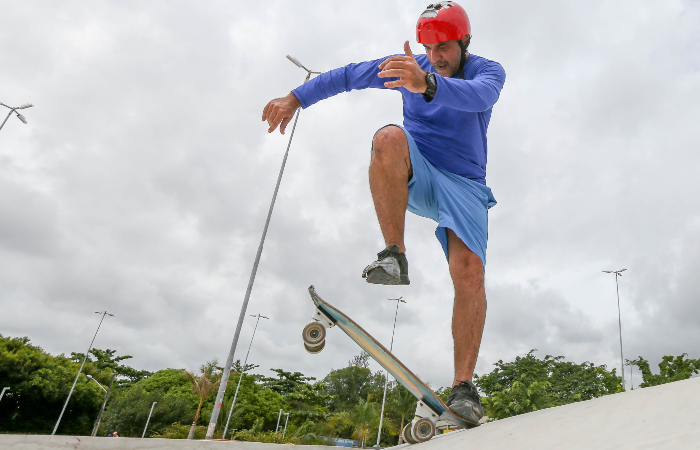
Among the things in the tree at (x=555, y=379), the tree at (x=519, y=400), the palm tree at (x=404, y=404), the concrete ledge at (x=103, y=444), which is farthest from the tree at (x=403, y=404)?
the concrete ledge at (x=103, y=444)

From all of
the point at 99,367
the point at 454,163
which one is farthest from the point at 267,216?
the point at 99,367

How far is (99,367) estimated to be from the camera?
52281 mm

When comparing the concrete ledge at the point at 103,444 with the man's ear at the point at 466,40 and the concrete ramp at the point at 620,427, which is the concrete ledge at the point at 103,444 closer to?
the concrete ramp at the point at 620,427

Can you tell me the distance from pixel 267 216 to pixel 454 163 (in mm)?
15727

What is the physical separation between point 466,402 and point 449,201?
109 centimetres

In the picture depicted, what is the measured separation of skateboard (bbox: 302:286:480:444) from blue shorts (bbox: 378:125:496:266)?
28.8 inches

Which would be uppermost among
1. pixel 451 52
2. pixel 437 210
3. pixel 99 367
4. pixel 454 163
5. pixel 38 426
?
pixel 99 367

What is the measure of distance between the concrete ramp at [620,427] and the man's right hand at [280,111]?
2277 millimetres

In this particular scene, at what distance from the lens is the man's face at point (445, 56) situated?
2811mm

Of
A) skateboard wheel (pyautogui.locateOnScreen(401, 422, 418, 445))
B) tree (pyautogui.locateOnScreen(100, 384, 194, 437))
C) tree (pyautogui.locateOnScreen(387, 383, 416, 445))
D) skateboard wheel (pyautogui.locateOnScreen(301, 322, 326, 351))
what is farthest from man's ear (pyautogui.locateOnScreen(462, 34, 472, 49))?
tree (pyautogui.locateOnScreen(100, 384, 194, 437))

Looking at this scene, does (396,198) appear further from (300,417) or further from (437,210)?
(300,417)

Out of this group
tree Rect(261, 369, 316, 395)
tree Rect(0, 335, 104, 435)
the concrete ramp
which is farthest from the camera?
tree Rect(261, 369, 316, 395)

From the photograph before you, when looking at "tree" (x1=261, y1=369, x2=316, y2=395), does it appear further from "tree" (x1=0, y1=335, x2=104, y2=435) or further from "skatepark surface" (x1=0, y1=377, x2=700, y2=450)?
"skatepark surface" (x1=0, y1=377, x2=700, y2=450)

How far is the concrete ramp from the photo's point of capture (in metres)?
1.04
